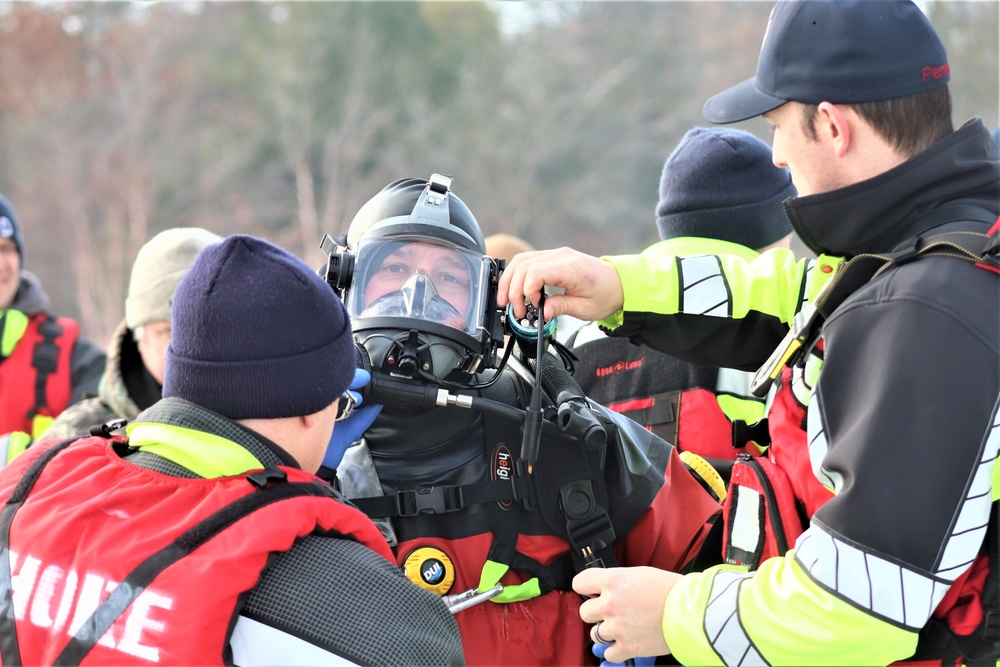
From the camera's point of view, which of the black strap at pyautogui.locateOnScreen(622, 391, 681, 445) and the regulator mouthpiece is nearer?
the regulator mouthpiece

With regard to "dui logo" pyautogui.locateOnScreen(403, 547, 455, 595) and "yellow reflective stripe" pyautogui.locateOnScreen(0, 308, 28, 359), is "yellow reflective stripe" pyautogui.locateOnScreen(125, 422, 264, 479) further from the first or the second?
"yellow reflective stripe" pyautogui.locateOnScreen(0, 308, 28, 359)

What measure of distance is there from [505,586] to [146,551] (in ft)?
2.91

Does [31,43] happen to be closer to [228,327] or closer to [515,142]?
[515,142]

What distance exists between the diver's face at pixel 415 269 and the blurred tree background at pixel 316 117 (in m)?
19.1

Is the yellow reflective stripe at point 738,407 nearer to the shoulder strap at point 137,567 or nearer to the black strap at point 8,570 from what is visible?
the shoulder strap at point 137,567

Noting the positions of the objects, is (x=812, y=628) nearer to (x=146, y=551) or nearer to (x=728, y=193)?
(x=146, y=551)

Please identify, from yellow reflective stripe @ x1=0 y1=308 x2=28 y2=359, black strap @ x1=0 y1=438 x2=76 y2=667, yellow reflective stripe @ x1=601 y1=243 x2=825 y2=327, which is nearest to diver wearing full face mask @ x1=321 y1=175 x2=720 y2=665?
yellow reflective stripe @ x1=601 y1=243 x2=825 y2=327

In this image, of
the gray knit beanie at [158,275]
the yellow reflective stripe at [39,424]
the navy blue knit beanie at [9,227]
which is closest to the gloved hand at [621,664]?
the gray knit beanie at [158,275]

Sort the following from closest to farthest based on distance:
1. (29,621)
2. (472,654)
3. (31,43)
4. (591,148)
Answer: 1. (29,621)
2. (472,654)
3. (31,43)
4. (591,148)

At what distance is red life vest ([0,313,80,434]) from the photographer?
425 centimetres

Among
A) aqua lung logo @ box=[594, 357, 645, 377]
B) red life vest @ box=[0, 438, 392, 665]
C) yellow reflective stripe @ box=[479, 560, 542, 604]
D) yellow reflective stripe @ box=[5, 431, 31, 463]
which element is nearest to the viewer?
red life vest @ box=[0, 438, 392, 665]

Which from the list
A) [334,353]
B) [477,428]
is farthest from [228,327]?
[477,428]

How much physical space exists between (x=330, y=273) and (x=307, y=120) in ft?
69.5

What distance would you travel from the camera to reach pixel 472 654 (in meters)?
2.15
